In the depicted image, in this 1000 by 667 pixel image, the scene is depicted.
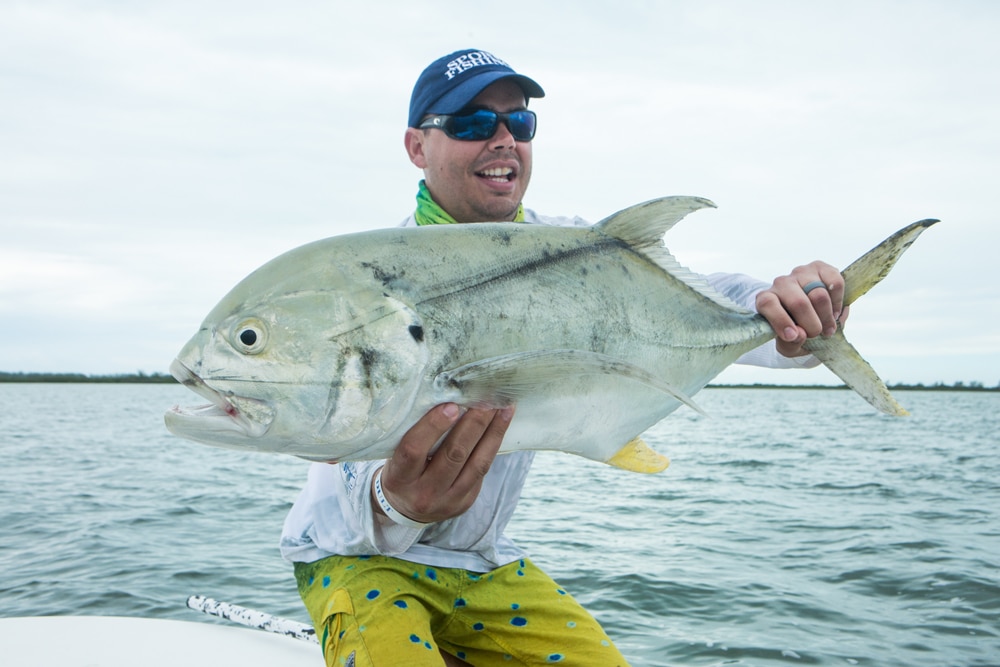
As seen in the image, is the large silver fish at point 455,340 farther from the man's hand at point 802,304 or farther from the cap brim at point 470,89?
the cap brim at point 470,89

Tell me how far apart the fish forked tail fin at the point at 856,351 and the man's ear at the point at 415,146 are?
1832 millimetres

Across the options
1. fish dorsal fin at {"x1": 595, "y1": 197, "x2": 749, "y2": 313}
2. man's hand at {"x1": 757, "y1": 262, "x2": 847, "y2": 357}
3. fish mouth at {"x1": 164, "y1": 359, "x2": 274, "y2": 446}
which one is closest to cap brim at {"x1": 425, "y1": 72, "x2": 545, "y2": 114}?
fish dorsal fin at {"x1": 595, "y1": 197, "x2": 749, "y2": 313}

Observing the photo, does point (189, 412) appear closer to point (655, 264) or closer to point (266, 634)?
point (655, 264)

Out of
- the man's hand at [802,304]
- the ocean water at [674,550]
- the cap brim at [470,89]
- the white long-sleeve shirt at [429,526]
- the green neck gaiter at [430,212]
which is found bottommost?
the ocean water at [674,550]

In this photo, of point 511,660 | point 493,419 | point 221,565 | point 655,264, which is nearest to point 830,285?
point 655,264

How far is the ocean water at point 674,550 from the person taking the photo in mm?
7125

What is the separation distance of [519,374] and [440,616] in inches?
56.8

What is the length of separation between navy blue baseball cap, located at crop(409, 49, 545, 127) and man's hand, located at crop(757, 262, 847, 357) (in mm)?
1384

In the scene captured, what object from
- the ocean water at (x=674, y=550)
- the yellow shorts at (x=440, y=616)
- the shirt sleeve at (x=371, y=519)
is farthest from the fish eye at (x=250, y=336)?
the ocean water at (x=674, y=550)

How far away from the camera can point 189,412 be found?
192 cm

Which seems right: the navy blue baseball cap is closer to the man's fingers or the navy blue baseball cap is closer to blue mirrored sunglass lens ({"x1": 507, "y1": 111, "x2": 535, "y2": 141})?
blue mirrored sunglass lens ({"x1": 507, "y1": 111, "x2": 535, "y2": 141})

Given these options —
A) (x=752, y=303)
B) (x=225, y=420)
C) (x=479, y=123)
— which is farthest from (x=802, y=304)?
(x=225, y=420)

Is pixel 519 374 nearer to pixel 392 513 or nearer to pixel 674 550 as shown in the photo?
pixel 392 513

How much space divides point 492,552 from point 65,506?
42.0 ft
